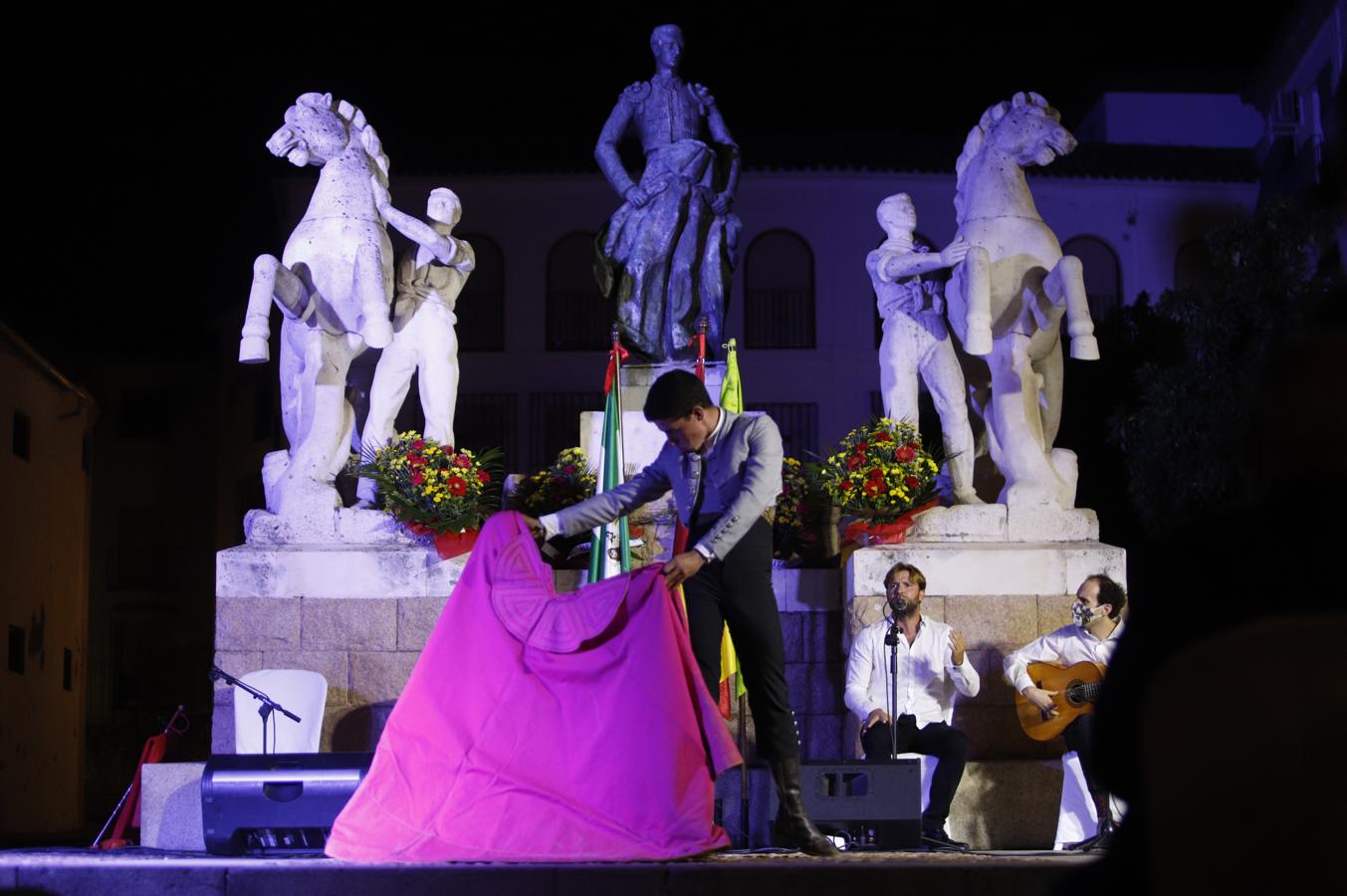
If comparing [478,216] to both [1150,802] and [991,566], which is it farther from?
[1150,802]

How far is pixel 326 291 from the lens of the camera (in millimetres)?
11523

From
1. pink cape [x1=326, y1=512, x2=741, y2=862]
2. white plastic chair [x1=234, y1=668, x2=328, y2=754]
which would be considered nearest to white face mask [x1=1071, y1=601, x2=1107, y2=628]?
pink cape [x1=326, y1=512, x2=741, y2=862]

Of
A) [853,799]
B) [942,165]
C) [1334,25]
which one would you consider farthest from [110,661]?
[853,799]

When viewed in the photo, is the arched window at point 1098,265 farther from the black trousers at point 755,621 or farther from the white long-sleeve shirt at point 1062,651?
the black trousers at point 755,621

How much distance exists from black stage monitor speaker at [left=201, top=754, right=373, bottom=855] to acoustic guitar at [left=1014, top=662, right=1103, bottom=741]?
3.50 metres

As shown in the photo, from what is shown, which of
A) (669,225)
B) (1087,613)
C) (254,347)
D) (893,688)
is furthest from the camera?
(669,225)

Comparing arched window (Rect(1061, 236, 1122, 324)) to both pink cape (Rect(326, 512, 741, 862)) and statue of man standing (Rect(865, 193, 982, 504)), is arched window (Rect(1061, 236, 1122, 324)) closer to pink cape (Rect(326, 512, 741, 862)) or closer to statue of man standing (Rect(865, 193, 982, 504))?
statue of man standing (Rect(865, 193, 982, 504))

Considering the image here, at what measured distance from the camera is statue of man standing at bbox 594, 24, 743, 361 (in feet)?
40.8

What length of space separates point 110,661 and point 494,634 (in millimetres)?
31814

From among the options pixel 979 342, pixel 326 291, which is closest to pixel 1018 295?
pixel 979 342

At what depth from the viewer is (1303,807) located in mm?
1995

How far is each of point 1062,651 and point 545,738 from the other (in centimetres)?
360

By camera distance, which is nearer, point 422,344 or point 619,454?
point 619,454

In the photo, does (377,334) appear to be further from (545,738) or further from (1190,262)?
(1190,262)
